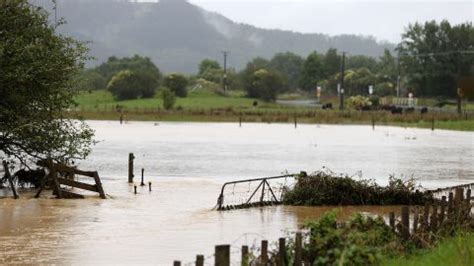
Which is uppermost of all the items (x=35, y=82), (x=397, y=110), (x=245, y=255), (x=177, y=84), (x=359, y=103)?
(x=177, y=84)

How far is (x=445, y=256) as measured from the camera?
17531mm

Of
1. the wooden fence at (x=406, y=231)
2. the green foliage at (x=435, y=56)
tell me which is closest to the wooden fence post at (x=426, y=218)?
the wooden fence at (x=406, y=231)

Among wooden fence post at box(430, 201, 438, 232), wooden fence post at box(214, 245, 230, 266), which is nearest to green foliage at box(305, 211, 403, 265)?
wooden fence post at box(214, 245, 230, 266)

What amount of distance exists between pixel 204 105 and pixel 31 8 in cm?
10887

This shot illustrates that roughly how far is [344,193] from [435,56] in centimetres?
13692

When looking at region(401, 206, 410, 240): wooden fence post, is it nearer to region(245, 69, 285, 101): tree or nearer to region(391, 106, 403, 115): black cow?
region(391, 106, 403, 115): black cow

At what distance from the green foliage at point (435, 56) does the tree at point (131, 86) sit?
48233 mm

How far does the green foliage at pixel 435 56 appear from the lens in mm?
163125

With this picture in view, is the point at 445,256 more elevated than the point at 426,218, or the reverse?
the point at 426,218

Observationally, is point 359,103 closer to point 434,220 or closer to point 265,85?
point 265,85

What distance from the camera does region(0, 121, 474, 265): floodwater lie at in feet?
79.1

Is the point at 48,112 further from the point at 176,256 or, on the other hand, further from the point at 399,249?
the point at 399,249

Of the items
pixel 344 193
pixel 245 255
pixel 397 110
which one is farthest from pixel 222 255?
pixel 397 110

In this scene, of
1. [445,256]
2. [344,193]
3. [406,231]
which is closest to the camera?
[445,256]
